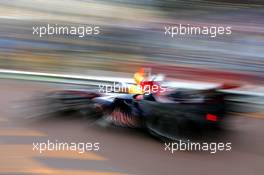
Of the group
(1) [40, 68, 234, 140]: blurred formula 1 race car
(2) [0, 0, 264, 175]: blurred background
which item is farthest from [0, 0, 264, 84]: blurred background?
(1) [40, 68, 234, 140]: blurred formula 1 race car

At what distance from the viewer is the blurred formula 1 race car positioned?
9.89ft

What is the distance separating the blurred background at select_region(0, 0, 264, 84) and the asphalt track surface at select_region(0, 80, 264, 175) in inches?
37.9

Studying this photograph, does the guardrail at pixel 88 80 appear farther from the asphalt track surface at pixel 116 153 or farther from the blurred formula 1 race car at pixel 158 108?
the asphalt track surface at pixel 116 153

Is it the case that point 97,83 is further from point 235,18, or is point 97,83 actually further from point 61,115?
point 235,18

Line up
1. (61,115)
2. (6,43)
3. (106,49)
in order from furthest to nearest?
(6,43)
(106,49)
(61,115)

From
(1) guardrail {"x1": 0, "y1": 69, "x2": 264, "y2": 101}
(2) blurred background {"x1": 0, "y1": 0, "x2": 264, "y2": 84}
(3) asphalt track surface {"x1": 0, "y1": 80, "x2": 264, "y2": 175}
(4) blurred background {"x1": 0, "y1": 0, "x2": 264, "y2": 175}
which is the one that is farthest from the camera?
(2) blurred background {"x1": 0, "y1": 0, "x2": 264, "y2": 84}

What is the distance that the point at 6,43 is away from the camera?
5.61m

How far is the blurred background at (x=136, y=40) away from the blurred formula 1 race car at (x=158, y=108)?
954 millimetres

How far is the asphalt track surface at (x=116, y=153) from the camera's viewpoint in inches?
112

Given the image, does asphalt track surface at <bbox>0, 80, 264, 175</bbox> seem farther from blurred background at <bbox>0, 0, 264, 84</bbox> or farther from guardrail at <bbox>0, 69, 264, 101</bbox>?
blurred background at <bbox>0, 0, 264, 84</bbox>

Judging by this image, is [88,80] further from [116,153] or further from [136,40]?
[136,40]

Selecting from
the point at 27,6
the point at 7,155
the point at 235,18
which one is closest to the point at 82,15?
the point at 27,6

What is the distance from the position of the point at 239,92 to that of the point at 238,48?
1.20 metres

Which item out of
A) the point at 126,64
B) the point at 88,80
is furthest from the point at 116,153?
A: the point at 126,64
